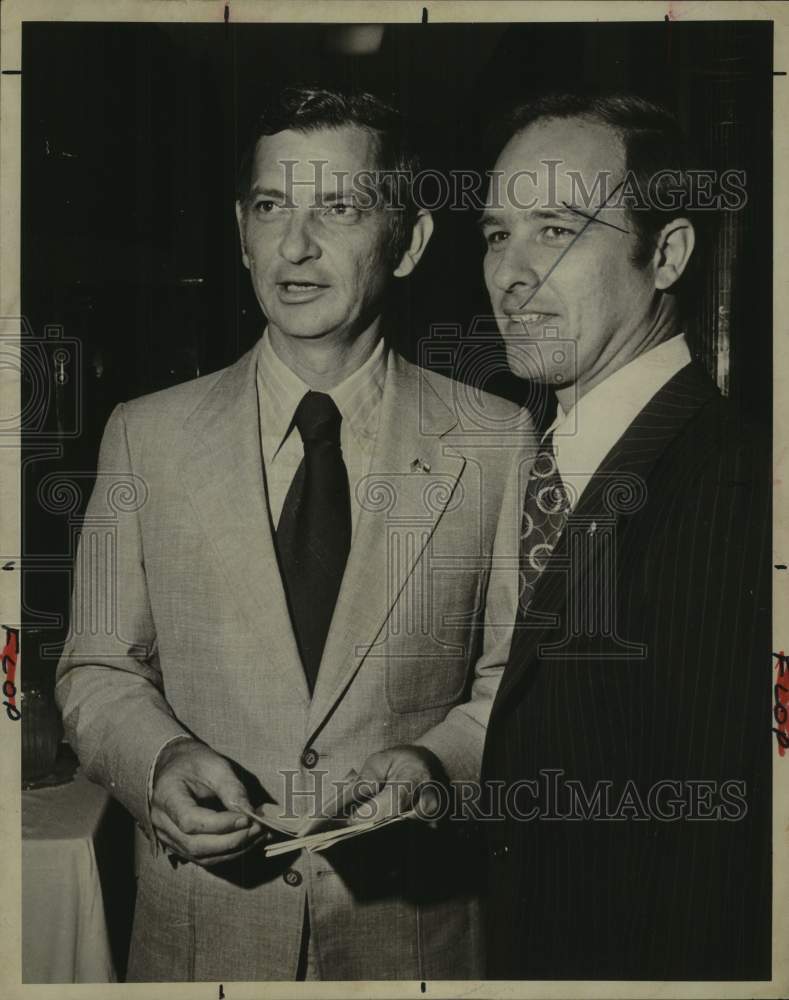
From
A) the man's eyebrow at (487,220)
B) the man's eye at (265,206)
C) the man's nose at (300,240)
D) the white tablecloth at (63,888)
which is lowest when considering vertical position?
the white tablecloth at (63,888)

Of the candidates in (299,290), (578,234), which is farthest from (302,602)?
(578,234)

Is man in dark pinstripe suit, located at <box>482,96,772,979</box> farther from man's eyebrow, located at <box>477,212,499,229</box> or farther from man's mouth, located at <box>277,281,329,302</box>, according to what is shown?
man's mouth, located at <box>277,281,329,302</box>

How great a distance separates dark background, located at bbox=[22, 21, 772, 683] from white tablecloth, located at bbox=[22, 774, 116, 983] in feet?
1.02

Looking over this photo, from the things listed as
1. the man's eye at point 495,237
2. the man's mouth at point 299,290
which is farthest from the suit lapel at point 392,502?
the man's eye at point 495,237

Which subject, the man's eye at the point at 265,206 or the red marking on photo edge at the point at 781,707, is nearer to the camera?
the man's eye at the point at 265,206

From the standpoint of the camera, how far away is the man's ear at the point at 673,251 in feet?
7.30

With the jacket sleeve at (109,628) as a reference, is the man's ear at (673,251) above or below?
above

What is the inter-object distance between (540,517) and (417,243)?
0.70 meters

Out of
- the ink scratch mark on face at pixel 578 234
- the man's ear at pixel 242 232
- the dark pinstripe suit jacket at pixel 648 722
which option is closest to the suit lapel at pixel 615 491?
the dark pinstripe suit jacket at pixel 648 722

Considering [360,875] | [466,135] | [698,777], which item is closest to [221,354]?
[466,135]

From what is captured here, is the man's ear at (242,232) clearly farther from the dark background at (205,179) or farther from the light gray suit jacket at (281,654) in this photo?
the light gray suit jacket at (281,654)

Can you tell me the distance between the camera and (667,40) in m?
2.28

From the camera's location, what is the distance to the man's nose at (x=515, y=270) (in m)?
2.21
